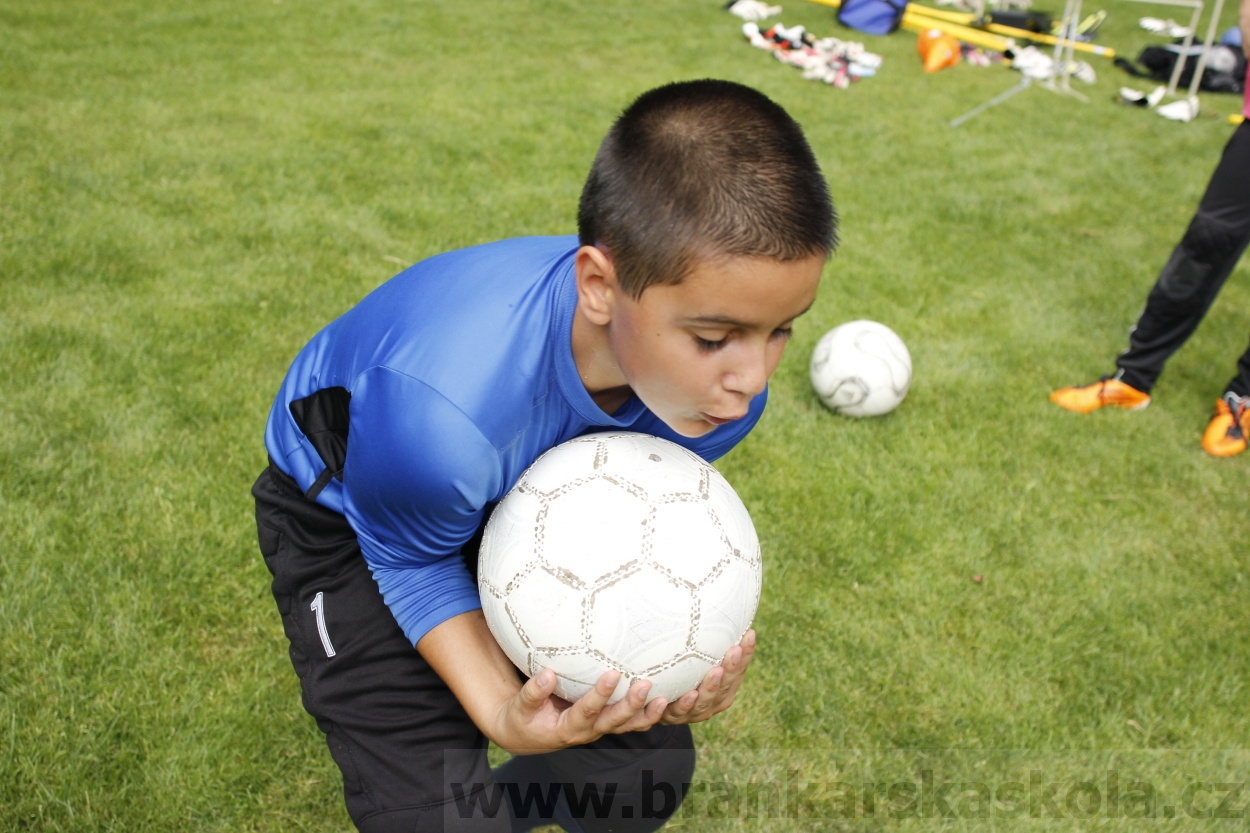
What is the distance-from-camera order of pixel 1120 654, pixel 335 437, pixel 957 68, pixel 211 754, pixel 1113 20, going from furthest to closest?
pixel 1113 20 < pixel 957 68 < pixel 1120 654 < pixel 211 754 < pixel 335 437

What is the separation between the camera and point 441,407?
5.89 ft

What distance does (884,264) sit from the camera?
19.3 ft

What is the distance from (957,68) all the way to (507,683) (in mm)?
10158

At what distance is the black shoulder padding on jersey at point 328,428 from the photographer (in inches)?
83.7

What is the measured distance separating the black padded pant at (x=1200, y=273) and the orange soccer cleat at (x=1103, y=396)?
0.06 metres

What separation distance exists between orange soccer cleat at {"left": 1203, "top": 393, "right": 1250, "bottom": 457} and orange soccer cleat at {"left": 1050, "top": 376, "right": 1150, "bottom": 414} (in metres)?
0.33

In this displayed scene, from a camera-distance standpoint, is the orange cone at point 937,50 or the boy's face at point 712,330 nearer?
the boy's face at point 712,330

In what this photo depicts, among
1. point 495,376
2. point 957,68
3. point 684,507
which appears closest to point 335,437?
point 495,376

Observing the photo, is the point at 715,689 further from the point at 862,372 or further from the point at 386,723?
the point at 862,372

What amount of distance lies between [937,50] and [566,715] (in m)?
10.1

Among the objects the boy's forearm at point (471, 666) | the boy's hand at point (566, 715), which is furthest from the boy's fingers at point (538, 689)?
the boy's forearm at point (471, 666)

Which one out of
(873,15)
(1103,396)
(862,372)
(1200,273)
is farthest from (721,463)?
(873,15)

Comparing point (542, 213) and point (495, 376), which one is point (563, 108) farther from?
point (495, 376)

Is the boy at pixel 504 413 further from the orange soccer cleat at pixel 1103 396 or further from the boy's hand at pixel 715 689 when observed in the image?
the orange soccer cleat at pixel 1103 396
